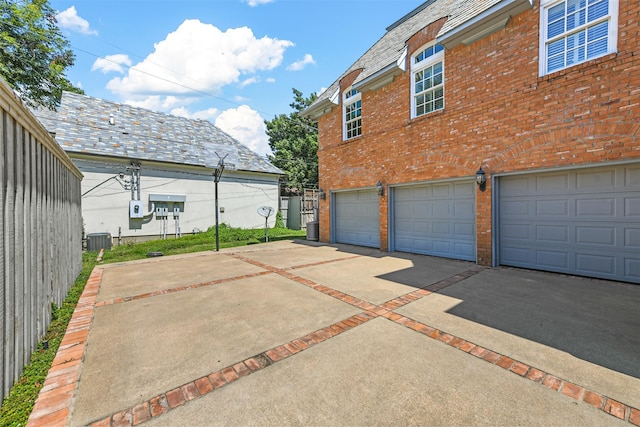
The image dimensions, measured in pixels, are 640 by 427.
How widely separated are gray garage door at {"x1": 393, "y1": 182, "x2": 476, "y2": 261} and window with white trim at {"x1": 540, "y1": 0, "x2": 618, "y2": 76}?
119 inches

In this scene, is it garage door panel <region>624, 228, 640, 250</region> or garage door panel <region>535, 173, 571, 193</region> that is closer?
garage door panel <region>624, 228, 640, 250</region>

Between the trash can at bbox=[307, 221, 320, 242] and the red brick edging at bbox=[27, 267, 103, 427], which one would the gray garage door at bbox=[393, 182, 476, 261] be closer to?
the trash can at bbox=[307, 221, 320, 242]

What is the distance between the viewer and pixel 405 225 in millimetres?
8797

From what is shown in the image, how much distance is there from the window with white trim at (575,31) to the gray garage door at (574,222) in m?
2.25

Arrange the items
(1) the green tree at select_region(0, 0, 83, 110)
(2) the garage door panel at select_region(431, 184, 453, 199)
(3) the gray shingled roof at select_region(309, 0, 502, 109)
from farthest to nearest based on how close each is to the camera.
A: 1. (1) the green tree at select_region(0, 0, 83, 110)
2. (2) the garage door panel at select_region(431, 184, 453, 199)
3. (3) the gray shingled roof at select_region(309, 0, 502, 109)

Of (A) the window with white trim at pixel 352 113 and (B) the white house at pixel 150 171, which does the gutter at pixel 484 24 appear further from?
(B) the white house at pixel 150 171

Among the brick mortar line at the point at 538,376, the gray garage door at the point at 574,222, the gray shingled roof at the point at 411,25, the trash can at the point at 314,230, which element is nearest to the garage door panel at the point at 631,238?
the gray garage door at the point at 574,222

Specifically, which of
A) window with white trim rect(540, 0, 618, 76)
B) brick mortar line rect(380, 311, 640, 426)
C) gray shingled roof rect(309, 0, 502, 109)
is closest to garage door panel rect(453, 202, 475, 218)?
window with white trim rect(540, 0, 618, 76)

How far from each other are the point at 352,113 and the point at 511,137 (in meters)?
5.78

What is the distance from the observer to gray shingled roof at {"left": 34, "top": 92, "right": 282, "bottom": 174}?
12.2 meters

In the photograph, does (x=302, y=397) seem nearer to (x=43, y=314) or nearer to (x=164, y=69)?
(x=43, y=314)

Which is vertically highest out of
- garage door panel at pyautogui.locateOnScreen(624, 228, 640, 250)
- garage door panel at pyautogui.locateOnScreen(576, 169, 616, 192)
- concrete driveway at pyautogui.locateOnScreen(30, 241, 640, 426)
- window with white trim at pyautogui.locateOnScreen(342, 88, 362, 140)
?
window with white trim at pyautogui.locateOnScreen(342, 88, 362, 140)

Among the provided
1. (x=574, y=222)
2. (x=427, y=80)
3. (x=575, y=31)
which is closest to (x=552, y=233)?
(x=574, y=222)

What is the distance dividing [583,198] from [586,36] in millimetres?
3137
